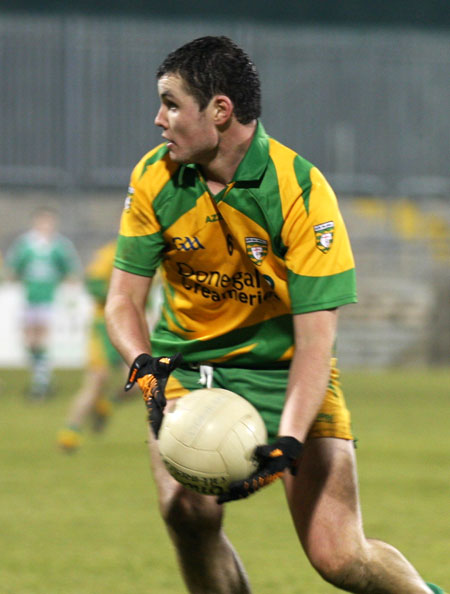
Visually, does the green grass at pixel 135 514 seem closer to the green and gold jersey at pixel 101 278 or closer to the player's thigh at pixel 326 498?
the green and gold jersey at pixel 101 278

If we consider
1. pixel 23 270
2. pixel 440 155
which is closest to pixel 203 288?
pixel 23 270

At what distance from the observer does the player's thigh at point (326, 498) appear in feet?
13.2

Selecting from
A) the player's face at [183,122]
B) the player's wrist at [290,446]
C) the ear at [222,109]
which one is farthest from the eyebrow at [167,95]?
the player's wrist at [290,446]

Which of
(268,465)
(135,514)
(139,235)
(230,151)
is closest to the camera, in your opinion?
(268,465)

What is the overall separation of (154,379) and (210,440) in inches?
11.1

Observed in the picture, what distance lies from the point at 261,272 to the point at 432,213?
Answer: 20.6 meters

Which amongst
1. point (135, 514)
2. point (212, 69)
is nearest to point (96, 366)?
point (135, 514)

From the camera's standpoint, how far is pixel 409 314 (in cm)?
2323

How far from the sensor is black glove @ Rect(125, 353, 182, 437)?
12.9ft

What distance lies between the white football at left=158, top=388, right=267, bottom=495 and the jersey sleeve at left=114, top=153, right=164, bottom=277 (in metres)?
0.52

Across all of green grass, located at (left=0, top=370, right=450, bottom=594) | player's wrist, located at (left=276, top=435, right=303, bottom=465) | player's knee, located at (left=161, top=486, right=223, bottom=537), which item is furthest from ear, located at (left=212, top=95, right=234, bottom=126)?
green grass, located at (left=0, top=370, right=450, bottom=594)

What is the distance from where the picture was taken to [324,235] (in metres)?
3.89

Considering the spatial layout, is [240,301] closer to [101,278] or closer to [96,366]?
[101,278]

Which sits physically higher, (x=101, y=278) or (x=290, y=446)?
(x=290, y=446)
